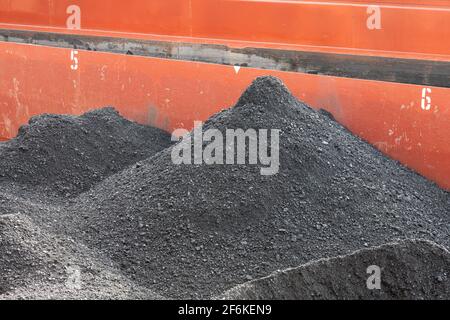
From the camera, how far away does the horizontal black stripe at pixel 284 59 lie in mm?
5000

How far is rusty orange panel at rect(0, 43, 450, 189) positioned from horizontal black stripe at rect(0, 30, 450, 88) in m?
0.10

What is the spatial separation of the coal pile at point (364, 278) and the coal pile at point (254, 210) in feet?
1.38

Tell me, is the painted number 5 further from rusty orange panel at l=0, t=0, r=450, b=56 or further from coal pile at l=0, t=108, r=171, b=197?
coal pile at l=0, t=108, r=171, b=197

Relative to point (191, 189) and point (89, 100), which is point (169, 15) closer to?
point (89, 100)

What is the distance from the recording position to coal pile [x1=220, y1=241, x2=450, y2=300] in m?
3.30

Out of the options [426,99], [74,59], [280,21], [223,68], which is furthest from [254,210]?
[74,59]

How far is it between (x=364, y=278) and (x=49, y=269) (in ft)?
4.44

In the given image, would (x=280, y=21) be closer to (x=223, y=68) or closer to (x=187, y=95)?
(x=223, y=68)

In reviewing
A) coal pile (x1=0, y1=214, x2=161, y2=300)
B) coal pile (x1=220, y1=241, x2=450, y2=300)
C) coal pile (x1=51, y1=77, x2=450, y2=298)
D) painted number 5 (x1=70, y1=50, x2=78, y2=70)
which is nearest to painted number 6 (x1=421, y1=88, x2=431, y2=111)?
coal pile (x1=51, y1=77, x2=450, y2=298)

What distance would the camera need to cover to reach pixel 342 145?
4652 mm

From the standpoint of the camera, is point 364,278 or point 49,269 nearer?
point 364,278

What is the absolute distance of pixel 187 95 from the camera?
5.72m

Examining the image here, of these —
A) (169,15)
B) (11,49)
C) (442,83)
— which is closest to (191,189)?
(442,83)

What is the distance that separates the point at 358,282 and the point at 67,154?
245 centimetres
